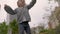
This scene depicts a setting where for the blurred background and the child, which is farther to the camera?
the blurred background

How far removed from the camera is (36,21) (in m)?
1.27

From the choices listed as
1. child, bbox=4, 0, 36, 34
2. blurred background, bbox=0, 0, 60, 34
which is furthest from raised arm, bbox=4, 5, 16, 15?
blurred background, bbox=0, 0, 60, 34

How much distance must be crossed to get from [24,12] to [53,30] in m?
0.22

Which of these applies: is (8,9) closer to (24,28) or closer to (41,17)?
(24,28)

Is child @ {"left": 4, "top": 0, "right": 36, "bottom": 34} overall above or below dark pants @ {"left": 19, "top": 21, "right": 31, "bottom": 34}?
above

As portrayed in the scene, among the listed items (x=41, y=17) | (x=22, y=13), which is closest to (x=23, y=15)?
(x=22, y=13)

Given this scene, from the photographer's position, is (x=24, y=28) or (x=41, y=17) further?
(x=41, y=17)

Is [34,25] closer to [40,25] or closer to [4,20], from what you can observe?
[40,25]

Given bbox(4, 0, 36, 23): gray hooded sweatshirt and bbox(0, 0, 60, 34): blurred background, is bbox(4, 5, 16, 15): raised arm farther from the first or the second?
bbox(0, 0, 60, 34): blurred background

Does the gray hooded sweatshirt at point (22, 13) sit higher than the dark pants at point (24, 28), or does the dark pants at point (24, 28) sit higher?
the gray hooded sweatshirt at point (22, 13)

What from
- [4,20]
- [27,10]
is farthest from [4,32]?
[27,10]

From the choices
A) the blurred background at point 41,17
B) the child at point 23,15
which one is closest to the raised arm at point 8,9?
the child at point 23,15

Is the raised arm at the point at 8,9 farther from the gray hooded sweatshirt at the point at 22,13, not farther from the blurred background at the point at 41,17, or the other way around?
the blurred background at the point at 41,17

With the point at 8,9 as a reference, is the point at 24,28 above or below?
below
